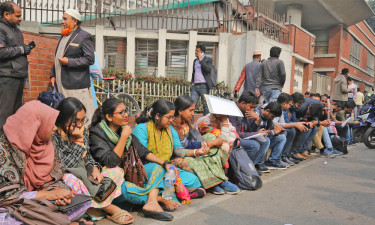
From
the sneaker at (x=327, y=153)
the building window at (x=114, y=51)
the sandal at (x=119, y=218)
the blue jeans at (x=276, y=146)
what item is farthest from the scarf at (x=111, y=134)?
the building window at (x=114, y=51)

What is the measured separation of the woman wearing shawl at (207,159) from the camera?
4.51 m

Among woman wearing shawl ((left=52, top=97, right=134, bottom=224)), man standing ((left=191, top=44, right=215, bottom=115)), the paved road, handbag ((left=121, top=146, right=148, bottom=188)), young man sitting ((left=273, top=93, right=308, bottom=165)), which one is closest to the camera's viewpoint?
woman wearing shawl ((left=52, top=97, right=134, bottom=224))

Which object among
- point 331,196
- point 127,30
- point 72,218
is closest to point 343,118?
point 331,196

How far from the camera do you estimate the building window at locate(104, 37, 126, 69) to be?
11555 mm

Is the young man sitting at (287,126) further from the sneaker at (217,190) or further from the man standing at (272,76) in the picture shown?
the sneaker at (217,190)

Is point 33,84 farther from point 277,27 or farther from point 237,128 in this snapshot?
point 277,27

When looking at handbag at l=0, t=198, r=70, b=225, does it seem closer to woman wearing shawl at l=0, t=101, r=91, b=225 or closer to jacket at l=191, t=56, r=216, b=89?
woman wearing shawl at l=0, t=101, r=91, b=225

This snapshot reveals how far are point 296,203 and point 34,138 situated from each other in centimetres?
296

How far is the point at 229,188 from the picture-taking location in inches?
185

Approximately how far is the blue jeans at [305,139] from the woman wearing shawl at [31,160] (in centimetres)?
546

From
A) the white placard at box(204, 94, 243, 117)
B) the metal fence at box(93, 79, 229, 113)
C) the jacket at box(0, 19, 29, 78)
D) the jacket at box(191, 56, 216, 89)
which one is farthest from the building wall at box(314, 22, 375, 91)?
the jacket at box(0, 19, 29, 78)

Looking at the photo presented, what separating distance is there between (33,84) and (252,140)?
3.63m

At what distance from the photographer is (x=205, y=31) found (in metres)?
12.5

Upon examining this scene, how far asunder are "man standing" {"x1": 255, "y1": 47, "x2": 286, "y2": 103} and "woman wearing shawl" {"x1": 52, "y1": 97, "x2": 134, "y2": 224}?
17.6 ft
